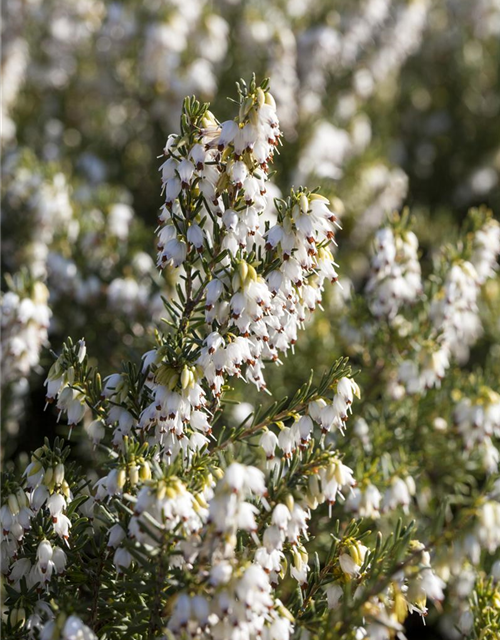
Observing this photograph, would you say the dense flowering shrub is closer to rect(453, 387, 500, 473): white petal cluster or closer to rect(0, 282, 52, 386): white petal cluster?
rect(453, 387, 500, 473): white petal cluster

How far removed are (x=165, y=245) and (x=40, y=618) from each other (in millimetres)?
1310

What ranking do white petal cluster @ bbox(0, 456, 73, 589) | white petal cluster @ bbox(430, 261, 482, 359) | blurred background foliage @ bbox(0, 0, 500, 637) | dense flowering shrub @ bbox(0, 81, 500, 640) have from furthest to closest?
blurred background foliage @ bbox(0, 0, 500, 637), white petal cluster @ bbox(430, 261, 482, 359), white petal cluster @ bbox(0, 456, 73, 589), dense flowering shrub @ bbox(0, 81, 500, 640)

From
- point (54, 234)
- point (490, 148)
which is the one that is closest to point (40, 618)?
point (54, 234)

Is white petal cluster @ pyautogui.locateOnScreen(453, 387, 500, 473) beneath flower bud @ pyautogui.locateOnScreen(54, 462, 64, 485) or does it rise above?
above

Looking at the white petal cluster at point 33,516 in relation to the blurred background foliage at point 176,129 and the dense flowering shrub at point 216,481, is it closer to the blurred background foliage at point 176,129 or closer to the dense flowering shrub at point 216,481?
the dense flowering shrub at point 216,481

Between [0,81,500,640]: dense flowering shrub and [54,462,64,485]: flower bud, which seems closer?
[0,81,500,640]: dense flowering shrub

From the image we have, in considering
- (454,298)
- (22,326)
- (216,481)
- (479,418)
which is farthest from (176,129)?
(216,481)

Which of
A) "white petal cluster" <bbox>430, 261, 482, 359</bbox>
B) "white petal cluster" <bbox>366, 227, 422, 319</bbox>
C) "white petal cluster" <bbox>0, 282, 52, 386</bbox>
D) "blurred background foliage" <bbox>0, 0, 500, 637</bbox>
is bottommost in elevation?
"white petal cluster" <bbox>430, 261, 482, 359</bbox>

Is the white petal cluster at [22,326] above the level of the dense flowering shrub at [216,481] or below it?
above

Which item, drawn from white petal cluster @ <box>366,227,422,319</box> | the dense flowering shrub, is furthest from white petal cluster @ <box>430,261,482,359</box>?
the dense flowering shrub

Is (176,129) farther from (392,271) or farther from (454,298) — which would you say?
(454,298)

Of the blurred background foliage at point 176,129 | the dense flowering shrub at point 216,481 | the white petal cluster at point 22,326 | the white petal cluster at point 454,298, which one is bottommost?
the dense flowering shrub at point 216,481

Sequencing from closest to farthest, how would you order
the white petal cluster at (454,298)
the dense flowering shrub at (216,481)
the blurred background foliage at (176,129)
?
the dense flowering shrub at (216,481)
the white petal cluster at (454,298)
the blurred background foliage at (176,129)

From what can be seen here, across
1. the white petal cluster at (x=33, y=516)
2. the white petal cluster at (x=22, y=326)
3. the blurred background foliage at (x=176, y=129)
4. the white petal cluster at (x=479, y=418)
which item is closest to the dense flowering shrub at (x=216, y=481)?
the white petal cluster at (x=33, y=516)
